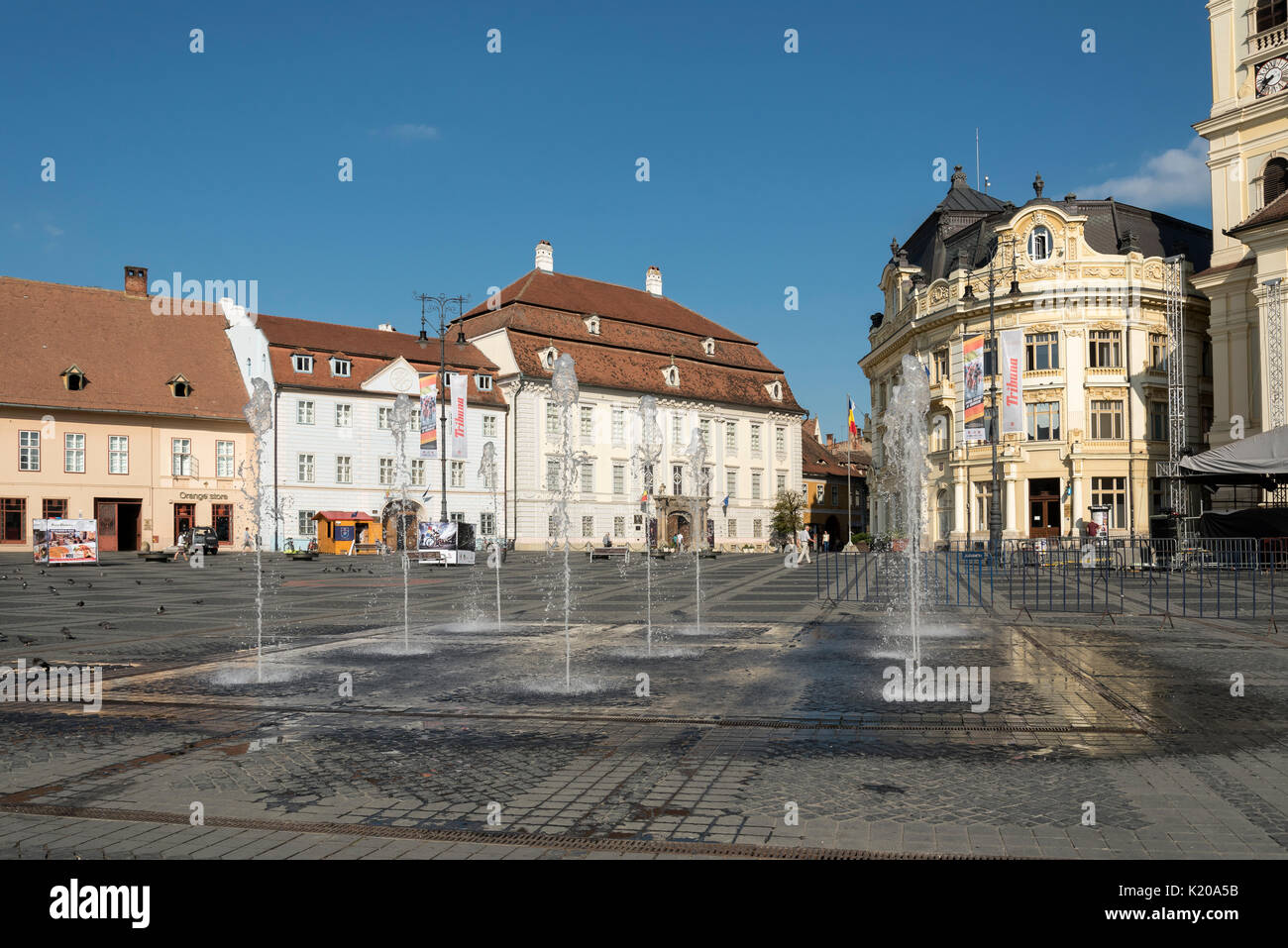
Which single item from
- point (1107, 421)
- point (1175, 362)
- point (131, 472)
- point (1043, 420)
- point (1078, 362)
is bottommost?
point (131, 472)

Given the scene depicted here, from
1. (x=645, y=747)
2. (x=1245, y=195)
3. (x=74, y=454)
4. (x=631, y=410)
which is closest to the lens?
(x=645, y=747)

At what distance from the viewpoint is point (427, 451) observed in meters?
44.3

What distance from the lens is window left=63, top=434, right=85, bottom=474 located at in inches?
1969

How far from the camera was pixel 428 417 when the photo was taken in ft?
145

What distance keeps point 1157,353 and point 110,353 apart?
180 ft

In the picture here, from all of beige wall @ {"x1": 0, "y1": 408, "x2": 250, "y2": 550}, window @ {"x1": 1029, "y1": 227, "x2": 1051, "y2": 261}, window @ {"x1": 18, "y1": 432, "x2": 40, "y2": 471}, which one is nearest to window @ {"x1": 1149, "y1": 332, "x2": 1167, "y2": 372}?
window @ {"x1": 1029, "y1": 227, "x2": 1051, "y2": 261}

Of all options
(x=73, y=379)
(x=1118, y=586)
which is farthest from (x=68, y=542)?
(x=1118, y=586)

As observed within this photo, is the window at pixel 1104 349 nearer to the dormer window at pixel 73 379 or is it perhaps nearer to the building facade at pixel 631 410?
the building facade at pixel 631 410

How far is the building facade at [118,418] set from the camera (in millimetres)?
49125

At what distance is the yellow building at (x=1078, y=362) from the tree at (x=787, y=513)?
58.4 ft

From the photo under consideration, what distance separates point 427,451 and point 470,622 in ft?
93.5

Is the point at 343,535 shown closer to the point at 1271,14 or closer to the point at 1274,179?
the point at 1274,179

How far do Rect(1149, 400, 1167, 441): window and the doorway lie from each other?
566 centimetres

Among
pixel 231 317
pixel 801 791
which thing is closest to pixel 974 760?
pixel 801 791
